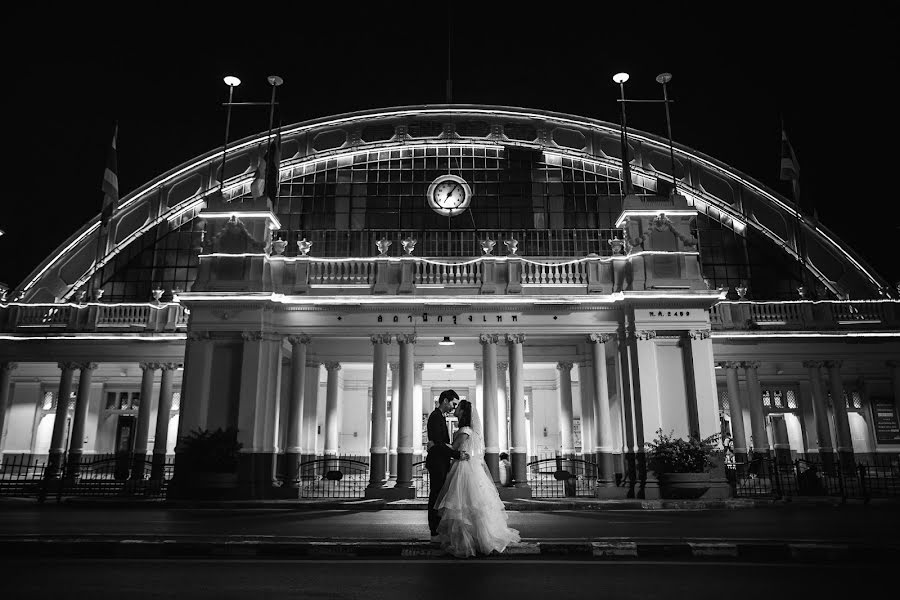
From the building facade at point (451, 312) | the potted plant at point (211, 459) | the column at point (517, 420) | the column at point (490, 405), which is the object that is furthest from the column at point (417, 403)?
the potted plant at point (211, 459)

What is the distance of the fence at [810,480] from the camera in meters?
22.3

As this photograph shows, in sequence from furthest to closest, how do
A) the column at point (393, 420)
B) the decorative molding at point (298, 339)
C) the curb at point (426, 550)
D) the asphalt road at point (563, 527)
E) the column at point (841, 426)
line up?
the column at point (393, 420), the column at point (841, 426), the decorative molding at point (298, 339), the asphalt road at point (563, 527), the curb at point (426, 550)

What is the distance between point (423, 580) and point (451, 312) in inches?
710

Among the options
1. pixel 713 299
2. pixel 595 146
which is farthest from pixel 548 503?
pixel 595 146

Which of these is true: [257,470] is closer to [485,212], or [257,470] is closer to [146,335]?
[146,335]

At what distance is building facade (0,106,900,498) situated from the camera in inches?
939

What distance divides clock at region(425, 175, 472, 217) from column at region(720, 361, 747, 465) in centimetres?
1467

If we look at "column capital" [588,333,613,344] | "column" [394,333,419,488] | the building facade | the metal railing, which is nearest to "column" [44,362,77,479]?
the building facade

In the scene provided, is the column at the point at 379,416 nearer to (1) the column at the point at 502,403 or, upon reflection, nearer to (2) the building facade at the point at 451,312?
(2) the building facade at the point at 451,312

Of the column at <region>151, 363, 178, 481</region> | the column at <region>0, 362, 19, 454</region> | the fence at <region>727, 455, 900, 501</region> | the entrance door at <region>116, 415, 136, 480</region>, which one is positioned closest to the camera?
the fence at <region>727, 455, 900, 501</region>

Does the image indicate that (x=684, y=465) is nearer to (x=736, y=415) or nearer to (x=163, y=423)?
(x=736, y=415)

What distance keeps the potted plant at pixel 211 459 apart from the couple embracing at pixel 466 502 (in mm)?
13665

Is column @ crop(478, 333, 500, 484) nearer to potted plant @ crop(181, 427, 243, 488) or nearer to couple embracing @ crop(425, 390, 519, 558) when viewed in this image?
potted plant @ crop(181, 427, 243, 488)

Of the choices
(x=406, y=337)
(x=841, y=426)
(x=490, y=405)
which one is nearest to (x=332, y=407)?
(x=406, y=337)
